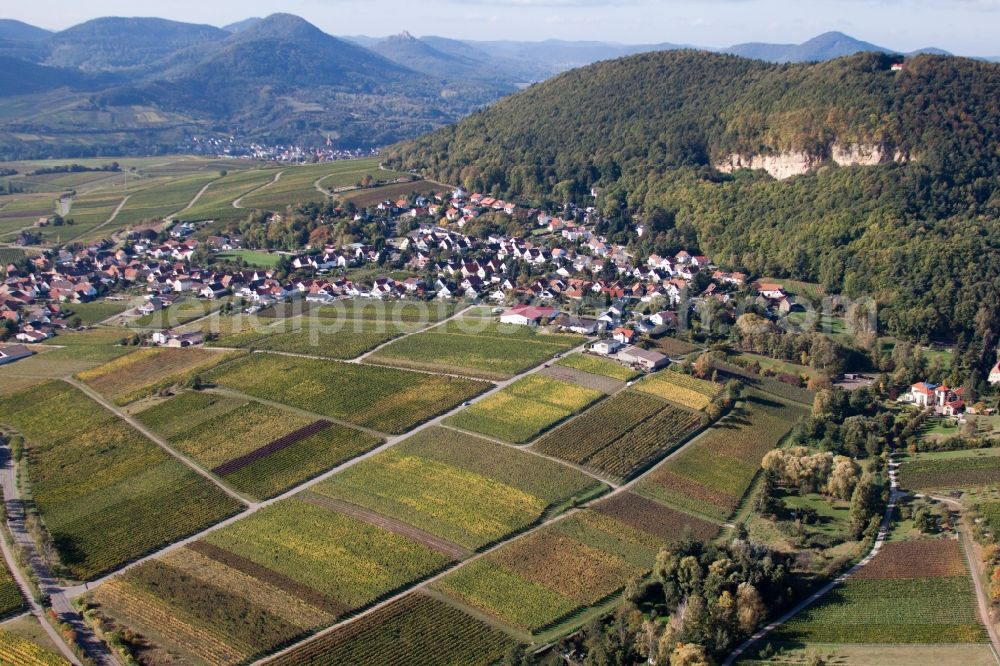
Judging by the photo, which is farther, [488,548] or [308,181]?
[308,181]

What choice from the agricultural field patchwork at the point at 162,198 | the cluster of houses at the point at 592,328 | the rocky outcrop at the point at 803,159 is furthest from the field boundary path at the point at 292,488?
the agricultural field patchwork at the point at 162,198

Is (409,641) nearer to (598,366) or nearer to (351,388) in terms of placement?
(351,388)

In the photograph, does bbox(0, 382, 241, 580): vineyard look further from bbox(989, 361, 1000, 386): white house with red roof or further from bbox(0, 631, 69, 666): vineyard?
bbox(989, 361, 1000, 386): white house with red roof

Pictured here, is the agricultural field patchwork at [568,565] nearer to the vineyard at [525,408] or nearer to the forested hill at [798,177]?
the vineyard at [525,408]

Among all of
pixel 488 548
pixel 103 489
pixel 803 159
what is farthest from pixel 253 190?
pixel 488 548

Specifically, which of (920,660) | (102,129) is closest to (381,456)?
(920,660)
